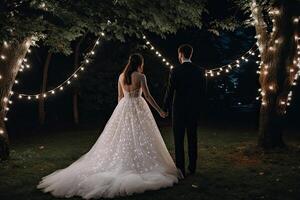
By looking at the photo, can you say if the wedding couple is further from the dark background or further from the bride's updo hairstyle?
the dark background

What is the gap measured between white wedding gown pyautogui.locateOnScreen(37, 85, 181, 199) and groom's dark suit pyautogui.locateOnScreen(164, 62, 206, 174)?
389mm

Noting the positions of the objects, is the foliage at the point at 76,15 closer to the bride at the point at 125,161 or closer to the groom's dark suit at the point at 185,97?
the bride at the point at 125,161

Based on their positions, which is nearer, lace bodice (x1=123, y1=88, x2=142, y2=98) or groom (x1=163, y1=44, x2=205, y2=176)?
groom (x1=163, y1=44, x2=205, y2=176)

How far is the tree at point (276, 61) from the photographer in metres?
9.36

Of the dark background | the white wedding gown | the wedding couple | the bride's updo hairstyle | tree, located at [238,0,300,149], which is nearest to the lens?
the white wedding gown

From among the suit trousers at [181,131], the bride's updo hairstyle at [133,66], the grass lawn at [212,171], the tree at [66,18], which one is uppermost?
the tree at [66,18]

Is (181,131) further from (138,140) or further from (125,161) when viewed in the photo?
(125,161)

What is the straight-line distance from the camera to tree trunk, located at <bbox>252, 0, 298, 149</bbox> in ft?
30.8

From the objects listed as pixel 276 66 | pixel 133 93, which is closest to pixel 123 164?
pixel 133 93

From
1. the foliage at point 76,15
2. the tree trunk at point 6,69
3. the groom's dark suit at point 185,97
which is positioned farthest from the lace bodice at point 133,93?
the tree trunk at point 6,69

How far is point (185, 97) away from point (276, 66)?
350 centimetres

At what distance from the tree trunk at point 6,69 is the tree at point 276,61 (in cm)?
544

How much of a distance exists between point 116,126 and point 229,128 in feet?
30.7

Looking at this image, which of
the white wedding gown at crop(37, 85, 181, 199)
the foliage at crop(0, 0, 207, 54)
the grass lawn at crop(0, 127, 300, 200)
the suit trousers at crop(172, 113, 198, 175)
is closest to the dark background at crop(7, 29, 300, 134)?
the grass lawn at crop(0, 127, 300, 200)
